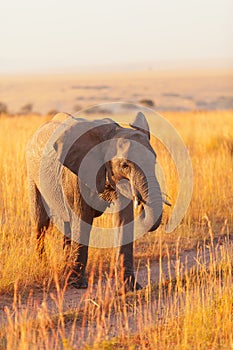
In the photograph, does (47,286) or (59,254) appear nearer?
(47,286)

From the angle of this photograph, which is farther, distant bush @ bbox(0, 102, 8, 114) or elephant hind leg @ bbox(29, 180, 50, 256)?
distant bush @ bbox(0, 102, 8, 114)

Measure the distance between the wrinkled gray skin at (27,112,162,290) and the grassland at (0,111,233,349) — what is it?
220 millimetres

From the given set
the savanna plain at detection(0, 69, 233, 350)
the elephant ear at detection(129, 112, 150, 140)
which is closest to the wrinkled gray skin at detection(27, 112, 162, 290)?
the elephant ear at detection(129, 112, 150, 140)

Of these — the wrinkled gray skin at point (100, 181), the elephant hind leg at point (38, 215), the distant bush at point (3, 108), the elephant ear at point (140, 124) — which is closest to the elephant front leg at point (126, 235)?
the wrinkled gray skin at point (100, 181)

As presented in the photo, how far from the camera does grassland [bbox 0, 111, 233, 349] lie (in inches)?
176

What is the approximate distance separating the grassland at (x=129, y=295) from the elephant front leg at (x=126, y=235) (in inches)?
7.1

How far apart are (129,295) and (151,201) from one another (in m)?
0.92

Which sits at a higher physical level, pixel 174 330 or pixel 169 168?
pixel 169 168

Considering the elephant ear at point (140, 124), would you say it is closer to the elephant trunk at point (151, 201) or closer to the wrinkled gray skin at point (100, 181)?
the wrinkled gray skin at point (100, 181)

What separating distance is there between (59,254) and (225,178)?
404cm

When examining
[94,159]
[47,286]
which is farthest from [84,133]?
[47,286]

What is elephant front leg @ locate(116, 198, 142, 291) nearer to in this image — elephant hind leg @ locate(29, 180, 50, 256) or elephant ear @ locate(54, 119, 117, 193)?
elephant ear @ locate(54, 119, 117, 193)

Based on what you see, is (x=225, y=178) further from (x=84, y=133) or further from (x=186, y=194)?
(x=84, y=133)

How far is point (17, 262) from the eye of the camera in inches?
241
